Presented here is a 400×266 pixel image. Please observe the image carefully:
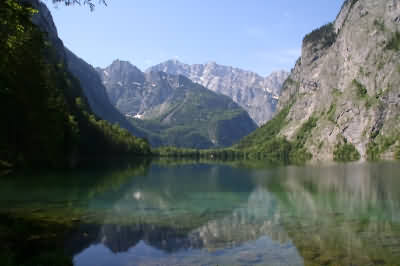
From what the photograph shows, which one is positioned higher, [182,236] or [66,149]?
[66,149]

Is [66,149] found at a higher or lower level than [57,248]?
higher

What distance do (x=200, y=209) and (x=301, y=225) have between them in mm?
12373

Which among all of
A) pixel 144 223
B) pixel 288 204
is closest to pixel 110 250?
pixel 144 223

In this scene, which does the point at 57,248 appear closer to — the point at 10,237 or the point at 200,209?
the point at 10,237

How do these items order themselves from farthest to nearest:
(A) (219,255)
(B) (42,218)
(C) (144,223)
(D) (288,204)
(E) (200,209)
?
1. (D) (288,204)
2. (E) (200,209)
3. (C) (144,223)
4. (B) (42,218)
5. (A) (219,255)

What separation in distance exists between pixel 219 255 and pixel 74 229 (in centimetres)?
1153

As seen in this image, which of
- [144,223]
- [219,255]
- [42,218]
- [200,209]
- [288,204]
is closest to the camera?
[219,255]

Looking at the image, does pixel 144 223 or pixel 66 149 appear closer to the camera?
pixel 144 223

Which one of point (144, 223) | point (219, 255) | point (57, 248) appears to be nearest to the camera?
point (57, 248)

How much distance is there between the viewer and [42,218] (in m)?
29.3

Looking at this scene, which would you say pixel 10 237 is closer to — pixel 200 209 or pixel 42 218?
pixel 42 218

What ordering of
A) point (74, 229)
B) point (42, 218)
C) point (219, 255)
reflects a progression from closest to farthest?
1. point (219, 255)
2. point (74, 229)
3. point (42, 218)

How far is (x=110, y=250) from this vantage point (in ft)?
75.7

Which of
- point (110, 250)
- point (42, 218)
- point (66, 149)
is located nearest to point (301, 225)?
point (110, 250)
